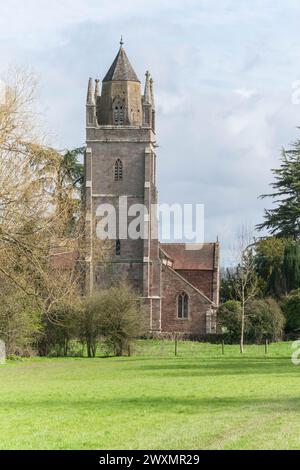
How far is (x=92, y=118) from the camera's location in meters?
96.1

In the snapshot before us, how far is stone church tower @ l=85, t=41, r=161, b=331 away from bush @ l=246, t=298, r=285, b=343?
14.4 metres

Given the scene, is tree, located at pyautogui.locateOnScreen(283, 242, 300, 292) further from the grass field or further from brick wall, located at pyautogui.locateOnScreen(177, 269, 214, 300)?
the grass field

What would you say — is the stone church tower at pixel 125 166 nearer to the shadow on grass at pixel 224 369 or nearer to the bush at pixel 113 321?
the bush at pixel 113 321

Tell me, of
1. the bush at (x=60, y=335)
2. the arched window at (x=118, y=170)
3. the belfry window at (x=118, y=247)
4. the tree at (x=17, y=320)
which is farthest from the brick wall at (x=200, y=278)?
the tree at (x=17, y=320)

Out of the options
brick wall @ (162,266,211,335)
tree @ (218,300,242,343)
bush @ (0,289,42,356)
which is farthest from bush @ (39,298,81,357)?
brick wall @ (162,266,211,335)

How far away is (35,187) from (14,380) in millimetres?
9276

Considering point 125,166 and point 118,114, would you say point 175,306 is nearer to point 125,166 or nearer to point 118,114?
point 125,166

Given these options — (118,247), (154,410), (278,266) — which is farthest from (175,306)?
(154,410)

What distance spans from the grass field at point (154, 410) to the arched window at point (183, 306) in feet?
180

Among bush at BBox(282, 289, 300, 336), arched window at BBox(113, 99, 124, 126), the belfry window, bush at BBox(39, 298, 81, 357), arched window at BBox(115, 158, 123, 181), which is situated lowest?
bush at BBox(39, 298, 81, 357)

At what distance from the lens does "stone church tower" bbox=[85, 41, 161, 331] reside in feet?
306

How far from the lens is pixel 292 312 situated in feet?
271

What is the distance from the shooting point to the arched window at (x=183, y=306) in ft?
311

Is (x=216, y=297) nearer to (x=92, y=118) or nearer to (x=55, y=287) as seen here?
(x=92, y=118)
